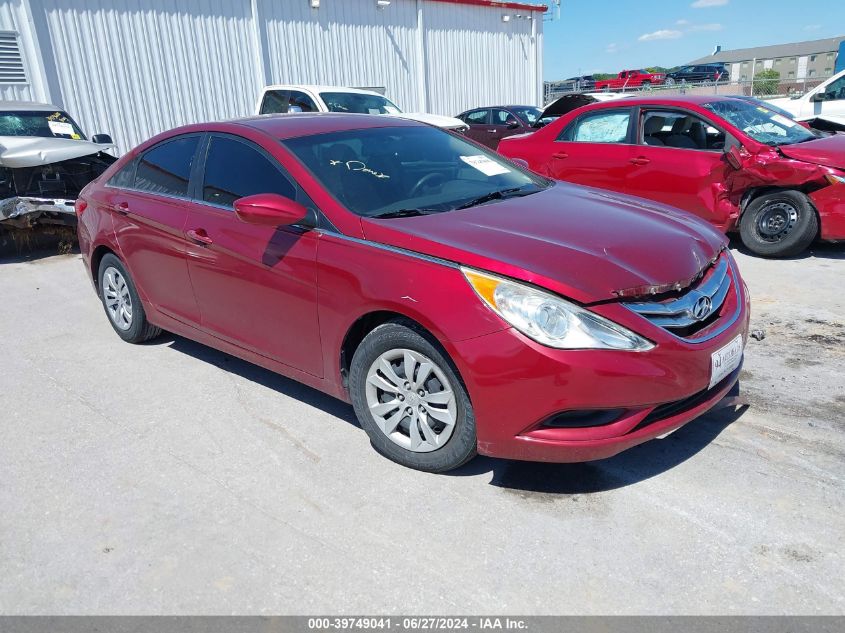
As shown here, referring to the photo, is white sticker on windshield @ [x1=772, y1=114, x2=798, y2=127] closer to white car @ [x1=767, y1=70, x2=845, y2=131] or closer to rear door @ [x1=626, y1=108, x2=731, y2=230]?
rear door @ [x1=626, y1=108, x2=731, y2=230]

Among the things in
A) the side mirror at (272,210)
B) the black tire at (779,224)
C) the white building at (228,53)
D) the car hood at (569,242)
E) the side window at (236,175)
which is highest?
the white building at (228,53)

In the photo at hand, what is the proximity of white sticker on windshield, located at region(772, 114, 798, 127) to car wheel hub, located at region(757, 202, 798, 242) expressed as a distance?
111cm

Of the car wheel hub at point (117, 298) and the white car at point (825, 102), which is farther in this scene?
the white car at point (825, 102)

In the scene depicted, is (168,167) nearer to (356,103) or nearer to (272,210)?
(272,210)

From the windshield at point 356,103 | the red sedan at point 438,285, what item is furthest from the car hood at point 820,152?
the windshield at point 356,103

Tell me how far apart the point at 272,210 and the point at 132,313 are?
220 centimetres

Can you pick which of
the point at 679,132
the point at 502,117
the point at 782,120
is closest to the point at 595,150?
the point at 679,132

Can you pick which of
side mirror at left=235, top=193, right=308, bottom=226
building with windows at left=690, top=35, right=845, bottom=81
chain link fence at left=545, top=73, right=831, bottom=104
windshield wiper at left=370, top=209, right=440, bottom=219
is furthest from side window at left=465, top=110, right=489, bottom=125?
building with windows at left=690, top=35, right=845, bottom=81

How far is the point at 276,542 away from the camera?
2.75m

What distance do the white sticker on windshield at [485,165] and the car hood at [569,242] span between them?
47cm

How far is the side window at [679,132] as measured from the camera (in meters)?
6.80

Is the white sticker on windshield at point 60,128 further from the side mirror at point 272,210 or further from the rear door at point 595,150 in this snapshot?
the side mirror at point 272,210

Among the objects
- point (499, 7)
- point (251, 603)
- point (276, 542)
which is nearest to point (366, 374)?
point (276, 542)

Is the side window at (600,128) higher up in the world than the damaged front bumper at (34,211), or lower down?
higher up
